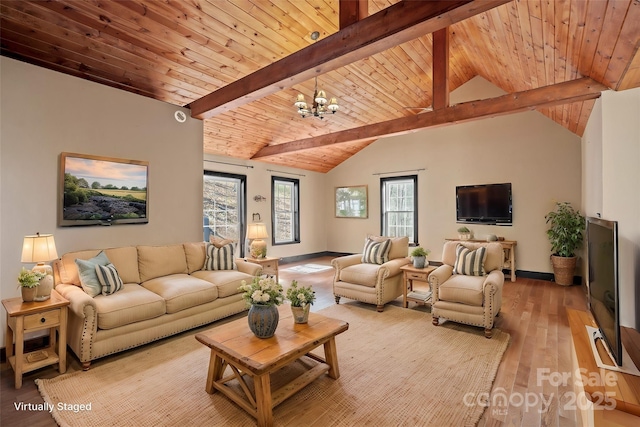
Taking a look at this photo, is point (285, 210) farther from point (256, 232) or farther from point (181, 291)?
point (181, 291)

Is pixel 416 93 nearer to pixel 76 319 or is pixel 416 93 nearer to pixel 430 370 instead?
pixel 430 370

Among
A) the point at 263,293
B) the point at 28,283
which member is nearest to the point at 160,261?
the point at 28,283

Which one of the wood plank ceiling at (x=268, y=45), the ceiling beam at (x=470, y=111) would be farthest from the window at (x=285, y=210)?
the wood plank ceiling at (x=268, y=45)

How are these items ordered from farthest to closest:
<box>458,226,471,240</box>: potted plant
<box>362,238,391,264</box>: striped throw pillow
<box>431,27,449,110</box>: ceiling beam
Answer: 1. <box>458,226,471,240</box>: potted plant
2. <box>431,27,449,110</box>: ceiling beam
3. <box>362,238,391,264</box>: striped throw pillow

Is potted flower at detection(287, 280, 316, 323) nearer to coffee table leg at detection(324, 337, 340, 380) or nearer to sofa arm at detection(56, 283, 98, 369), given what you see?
coffee table leg at detection(324, 337, 340, 380)

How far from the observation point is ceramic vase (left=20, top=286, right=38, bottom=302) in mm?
2430

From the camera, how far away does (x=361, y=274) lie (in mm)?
4027

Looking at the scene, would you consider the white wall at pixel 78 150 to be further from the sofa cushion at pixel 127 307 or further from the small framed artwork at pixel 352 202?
the small framed artwork at pixel 352 202

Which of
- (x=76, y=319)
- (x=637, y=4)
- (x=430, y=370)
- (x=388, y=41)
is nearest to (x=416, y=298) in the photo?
(x=430, y=370)

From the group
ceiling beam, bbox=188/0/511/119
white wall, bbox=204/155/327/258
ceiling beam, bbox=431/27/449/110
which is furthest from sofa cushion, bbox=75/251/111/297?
ceiling beam, bbox=431/27/449/110

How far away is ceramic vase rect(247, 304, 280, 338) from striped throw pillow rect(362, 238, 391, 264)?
2413mm

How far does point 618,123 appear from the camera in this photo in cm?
253

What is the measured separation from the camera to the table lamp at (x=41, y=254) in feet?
8.13

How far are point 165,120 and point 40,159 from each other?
1427mm
